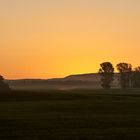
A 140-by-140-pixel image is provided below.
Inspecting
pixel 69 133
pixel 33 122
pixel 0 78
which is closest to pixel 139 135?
pixel 69 133

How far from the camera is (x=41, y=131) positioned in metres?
32.4

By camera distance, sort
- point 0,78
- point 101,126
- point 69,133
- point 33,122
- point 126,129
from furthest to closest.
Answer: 1. point 0,78
2. point 33,122
3. point 101,126
4. point 126,129
5. point 69,133

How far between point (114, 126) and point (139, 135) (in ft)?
19.2

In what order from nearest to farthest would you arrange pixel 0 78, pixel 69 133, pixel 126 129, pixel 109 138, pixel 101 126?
pixel 109 138, pixel 69 133, pixel 126 129, pixel 101 126, pixel 0 78

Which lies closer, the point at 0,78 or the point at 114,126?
the point at 114,126

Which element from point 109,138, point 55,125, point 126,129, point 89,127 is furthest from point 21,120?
point 109,138

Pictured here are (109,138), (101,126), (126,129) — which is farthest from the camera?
(101,126)

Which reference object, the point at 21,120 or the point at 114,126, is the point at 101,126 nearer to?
the point at 114,126

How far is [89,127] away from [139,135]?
5.68 metres

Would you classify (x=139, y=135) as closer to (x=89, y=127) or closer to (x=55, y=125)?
(x=89, y=127)

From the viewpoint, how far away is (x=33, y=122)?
3872 cm

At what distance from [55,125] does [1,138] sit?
25.9 feet

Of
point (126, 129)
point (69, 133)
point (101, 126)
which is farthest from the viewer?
point (101, 126)

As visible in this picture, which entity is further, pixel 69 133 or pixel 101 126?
pixel 101 126
